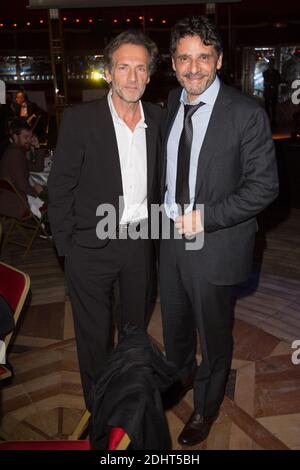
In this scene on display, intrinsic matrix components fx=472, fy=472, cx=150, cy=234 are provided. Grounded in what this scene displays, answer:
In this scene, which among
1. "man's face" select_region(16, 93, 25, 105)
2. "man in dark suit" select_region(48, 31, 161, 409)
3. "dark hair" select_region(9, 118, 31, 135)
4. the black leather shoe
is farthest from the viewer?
"man's face" select_region(16, 93, 25, 105)

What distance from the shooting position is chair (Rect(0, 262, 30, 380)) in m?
2.20

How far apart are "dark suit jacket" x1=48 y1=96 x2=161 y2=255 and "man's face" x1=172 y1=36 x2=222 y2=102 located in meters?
0.35

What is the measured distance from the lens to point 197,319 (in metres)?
2.24

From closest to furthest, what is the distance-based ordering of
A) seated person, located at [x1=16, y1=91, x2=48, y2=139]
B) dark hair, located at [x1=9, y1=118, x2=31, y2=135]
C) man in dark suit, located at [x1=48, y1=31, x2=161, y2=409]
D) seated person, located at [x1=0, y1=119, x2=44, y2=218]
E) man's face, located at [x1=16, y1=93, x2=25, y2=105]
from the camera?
man in dark suit, located at [x1=48, y1=31, x2=161, y2=409] → seated person, located at [x1=0, y1=119, x2=44, y2=218] → dark hair, located at [x1=9, y1=118, x2=31, y2=135] → seated person, located at [x1=16, y1=91, x2=48, y2=139] → man's face, located at [x1=16, y1=93, x2=25, y2=105]

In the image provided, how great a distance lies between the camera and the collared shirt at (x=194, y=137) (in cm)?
204

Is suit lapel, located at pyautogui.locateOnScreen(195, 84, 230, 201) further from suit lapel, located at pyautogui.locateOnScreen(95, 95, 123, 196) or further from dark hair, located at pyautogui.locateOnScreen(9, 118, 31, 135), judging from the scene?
dark hair, located at pyautogui.locateOnScreen(9, 118, 31, 135)

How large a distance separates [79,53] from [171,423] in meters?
14.5

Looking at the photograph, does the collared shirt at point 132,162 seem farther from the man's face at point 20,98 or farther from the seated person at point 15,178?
the man's face at point 20,98

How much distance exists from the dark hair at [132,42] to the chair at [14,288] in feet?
3.46

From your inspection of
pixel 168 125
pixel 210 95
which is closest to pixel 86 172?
pixel 168 125

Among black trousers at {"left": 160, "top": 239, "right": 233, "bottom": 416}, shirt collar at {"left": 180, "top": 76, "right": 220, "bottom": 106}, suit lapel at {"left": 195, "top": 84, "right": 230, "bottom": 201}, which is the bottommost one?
black trousers at {"left": 160, "top": 239, "right": 233, "bottom": 416}

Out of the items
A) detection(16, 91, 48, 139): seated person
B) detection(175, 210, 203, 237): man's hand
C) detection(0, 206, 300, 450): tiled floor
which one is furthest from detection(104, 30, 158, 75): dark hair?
detection(16, 91, 48, 139): seated person
